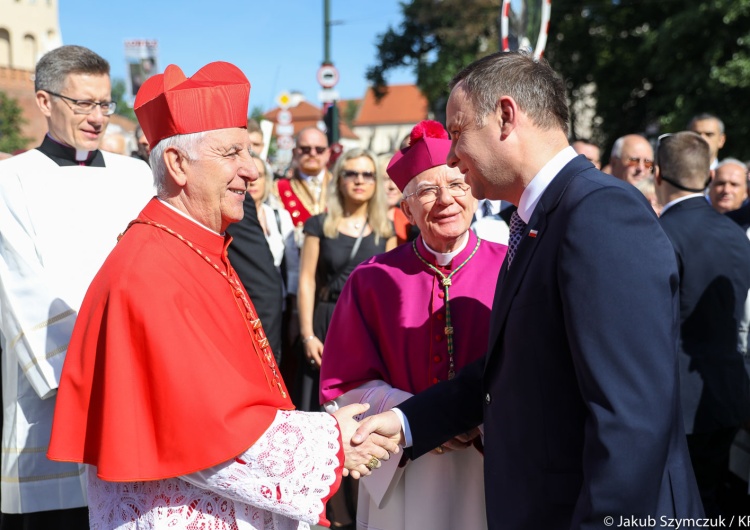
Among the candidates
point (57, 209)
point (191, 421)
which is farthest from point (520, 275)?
point (57, 209)

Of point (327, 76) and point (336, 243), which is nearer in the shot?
point (336, 243)

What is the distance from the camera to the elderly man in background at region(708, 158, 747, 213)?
732 centimetres

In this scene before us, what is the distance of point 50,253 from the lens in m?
3.55

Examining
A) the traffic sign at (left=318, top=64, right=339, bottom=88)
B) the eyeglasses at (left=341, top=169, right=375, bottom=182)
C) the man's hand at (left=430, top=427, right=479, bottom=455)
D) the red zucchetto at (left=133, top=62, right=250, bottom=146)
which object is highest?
the traffic sign at (left=318, top=64, right=339, bottom=88)

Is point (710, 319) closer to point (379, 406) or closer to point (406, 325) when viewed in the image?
point (406, 325)

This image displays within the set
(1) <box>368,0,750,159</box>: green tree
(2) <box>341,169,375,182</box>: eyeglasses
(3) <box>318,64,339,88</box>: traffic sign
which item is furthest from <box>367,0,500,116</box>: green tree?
(2) <box>341,169,375,182</box>: eyeglasses

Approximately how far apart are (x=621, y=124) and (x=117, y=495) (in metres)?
26.5

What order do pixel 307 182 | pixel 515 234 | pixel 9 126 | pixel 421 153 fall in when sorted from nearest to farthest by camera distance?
pixel 515 234 < pixel 421 153 < pixel 307 182 < pixel 9 126

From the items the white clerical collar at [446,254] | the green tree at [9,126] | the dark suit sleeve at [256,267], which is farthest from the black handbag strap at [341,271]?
the green tree at [9,126]

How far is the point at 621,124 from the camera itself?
2670 cm

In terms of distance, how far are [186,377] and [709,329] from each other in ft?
10.7

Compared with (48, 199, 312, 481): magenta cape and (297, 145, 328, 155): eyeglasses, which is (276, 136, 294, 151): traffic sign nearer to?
(297, 145, 328, 155): eyeglasses

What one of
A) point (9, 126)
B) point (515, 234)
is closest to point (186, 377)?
point (515, 234)

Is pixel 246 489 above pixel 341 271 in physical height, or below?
below
